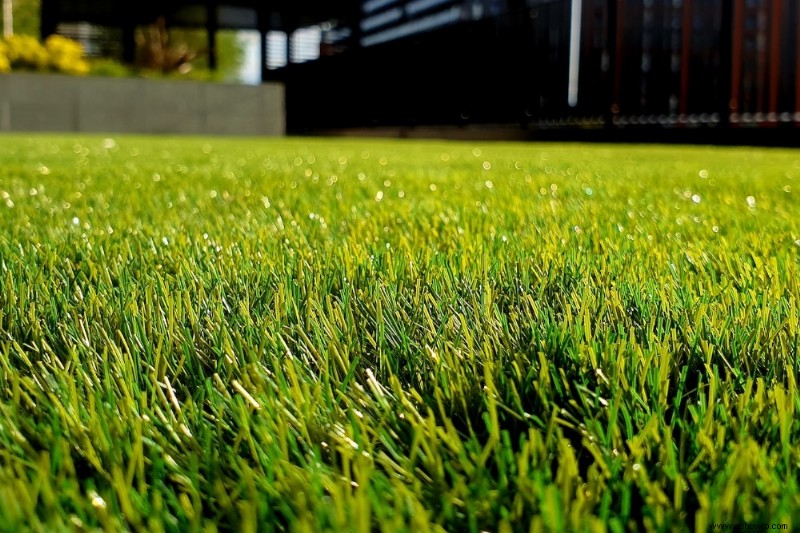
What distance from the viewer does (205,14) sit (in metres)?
30.2

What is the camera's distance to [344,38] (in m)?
33.0

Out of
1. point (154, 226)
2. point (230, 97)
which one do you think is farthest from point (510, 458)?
point (230, 97)

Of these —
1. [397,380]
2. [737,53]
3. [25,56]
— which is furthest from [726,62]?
[25,56]

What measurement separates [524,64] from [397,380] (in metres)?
15.8

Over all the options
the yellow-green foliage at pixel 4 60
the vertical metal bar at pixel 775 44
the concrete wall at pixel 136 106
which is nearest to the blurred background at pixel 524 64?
the vertical metal bar at pixel 775 44

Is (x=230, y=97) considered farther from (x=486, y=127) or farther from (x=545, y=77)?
(x=545, y=77)

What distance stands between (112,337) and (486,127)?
17188 mm

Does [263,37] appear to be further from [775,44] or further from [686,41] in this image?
[775,44]

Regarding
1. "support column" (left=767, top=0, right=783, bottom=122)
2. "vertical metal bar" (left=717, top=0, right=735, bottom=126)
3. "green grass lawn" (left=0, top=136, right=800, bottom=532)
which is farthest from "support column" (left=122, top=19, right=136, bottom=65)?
"green grass lawn" (left=0, top=136, right=800, bottom=532)

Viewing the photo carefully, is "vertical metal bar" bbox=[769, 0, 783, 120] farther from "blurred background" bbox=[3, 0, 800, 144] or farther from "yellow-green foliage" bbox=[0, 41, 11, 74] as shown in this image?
"yellow-green foliage" bbox=[0, 41, 11, 74]

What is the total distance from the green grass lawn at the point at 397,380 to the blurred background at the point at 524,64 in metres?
10.9

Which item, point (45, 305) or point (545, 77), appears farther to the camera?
point (545, 77)

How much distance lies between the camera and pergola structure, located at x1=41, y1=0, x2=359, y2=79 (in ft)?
90.5

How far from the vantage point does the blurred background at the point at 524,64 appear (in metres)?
12.1
